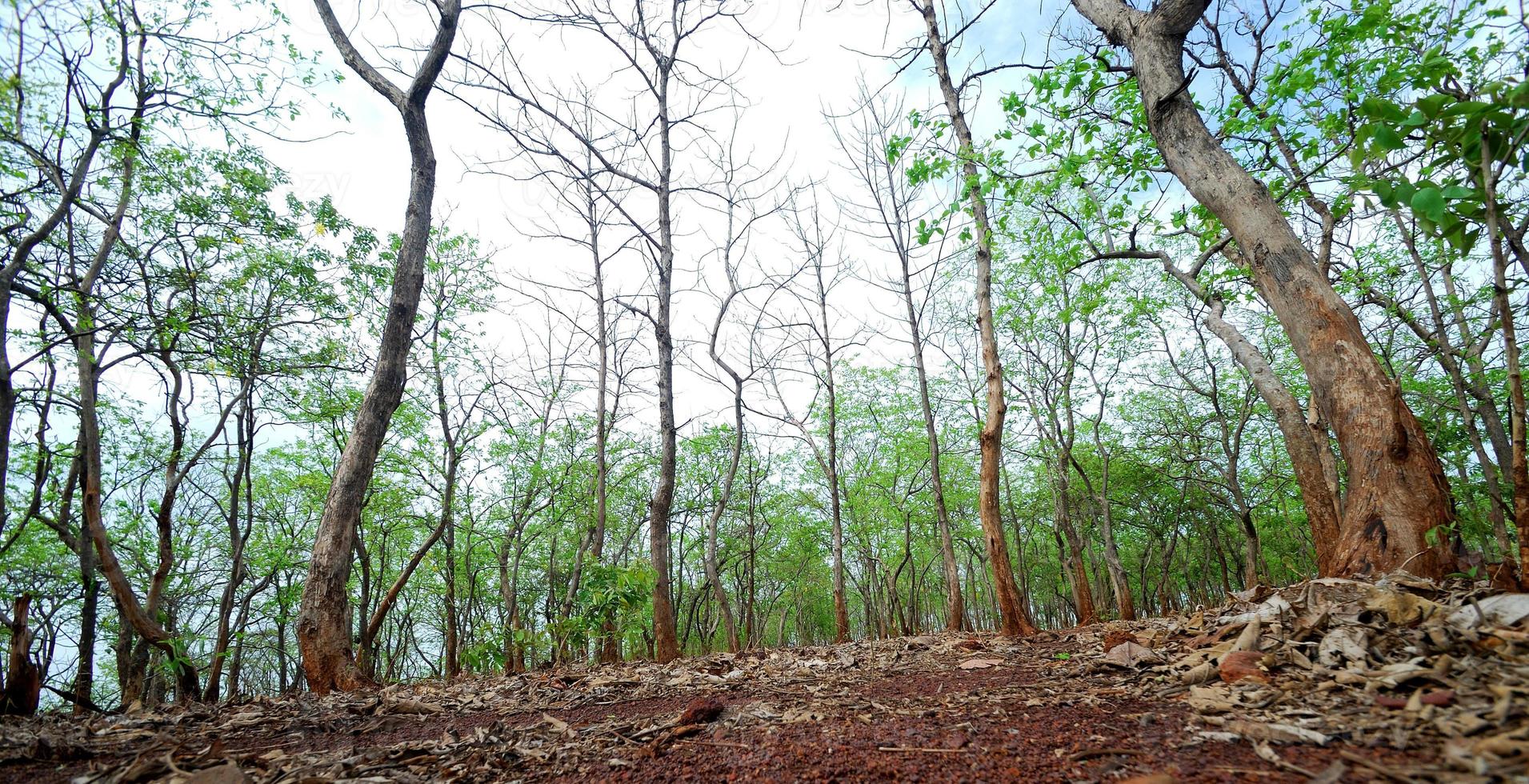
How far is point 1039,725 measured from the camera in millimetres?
2484

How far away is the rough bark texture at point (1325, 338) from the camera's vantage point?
3.39m

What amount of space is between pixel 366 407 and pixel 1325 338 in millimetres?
7437

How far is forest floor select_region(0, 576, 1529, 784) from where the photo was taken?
5.77ft

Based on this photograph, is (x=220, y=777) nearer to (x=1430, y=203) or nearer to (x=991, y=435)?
(x=1430, y=203)

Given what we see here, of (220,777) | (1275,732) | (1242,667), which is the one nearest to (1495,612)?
(1242,667)

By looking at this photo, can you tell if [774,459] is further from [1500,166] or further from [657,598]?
[1500,166]

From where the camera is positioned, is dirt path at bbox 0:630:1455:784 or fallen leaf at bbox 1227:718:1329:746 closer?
fallen leaf at bbox 1227:718:1329:746

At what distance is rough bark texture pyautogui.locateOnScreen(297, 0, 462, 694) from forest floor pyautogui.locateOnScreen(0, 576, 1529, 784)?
2.42ft

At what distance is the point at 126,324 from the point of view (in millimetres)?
5949

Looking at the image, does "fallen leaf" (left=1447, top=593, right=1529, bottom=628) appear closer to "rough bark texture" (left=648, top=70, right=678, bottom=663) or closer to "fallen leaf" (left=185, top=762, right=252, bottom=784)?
"fallen leaf" (left=185, top=762, right=252, bottom=784)

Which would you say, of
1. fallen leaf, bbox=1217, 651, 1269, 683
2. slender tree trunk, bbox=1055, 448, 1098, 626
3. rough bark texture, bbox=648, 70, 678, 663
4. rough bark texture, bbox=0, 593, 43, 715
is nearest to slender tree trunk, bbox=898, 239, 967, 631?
slender tree trunk, bbox=1055, 448, 1098, 626

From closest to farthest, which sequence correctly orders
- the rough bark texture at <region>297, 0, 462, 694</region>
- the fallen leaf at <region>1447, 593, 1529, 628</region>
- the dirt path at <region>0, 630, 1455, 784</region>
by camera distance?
the dirt path at <region>0, 630, 1455, 784</region> < the fallen leaf at <region>1447, 593, 1529, 628</region> < the rough bark texture at <region>297, 0, 462, 694</region>

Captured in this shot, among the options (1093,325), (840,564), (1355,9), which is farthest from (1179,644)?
(1093,325)

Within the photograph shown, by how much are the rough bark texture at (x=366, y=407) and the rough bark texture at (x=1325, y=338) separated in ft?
22.0
